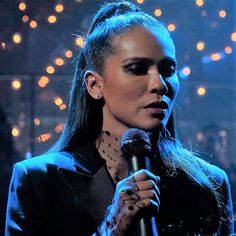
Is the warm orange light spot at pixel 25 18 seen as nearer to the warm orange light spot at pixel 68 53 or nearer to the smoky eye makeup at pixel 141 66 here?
the warm orange light spot at pixel 68 53

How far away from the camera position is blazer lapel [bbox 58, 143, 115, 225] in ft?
4.09

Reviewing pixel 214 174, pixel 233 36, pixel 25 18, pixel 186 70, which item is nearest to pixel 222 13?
pixel 233 36

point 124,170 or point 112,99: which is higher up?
point 112,99

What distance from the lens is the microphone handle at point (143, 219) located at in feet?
3.00

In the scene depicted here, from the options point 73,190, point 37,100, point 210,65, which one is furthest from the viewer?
point 210,65

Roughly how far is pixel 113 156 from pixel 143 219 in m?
0.40

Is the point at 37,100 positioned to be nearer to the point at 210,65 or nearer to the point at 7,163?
the point at 7,163

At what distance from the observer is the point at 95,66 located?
132cm

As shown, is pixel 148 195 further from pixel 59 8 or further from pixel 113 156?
pixel 59 8

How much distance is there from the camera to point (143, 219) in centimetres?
93

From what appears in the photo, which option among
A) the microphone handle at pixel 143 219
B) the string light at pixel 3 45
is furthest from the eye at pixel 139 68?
the string light at pixel 3 45

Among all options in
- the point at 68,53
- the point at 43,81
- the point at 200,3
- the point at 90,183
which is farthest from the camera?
the point at 200,3

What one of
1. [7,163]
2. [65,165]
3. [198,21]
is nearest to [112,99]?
[65,165]

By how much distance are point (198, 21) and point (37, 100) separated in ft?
4.74
